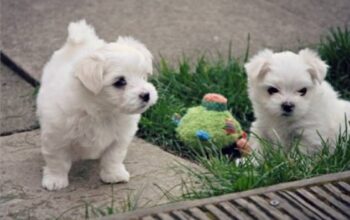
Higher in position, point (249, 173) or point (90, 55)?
point (90, 55)

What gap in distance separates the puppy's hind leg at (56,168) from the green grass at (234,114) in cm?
63

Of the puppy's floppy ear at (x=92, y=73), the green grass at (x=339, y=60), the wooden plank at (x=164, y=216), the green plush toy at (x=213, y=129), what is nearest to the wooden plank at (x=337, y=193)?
the wooden plank at (x=164, y=216)

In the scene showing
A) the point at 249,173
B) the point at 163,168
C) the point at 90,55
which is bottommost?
the point at 163,168

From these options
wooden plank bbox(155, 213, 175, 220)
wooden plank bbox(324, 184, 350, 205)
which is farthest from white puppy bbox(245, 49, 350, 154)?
wooden plank bbox(155, 213, 175, 220)

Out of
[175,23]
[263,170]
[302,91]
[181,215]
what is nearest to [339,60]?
[302,91]

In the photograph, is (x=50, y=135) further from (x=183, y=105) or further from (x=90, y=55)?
(x=183, y=105)

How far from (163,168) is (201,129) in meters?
0.37

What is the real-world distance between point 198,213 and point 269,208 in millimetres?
306

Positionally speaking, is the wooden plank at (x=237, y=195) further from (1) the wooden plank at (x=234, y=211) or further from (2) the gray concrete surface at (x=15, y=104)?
(2) the gray concrete surface at (x=15, y=104)

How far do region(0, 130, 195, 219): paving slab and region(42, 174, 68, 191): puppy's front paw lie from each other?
0.10 feet

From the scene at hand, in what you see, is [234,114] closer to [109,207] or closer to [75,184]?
[75,184]

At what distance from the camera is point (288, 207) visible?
Answer: 11.2 feet

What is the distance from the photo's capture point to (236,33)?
249 inches

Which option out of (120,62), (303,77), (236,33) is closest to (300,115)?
(303,77)
